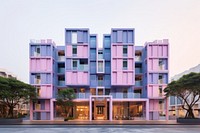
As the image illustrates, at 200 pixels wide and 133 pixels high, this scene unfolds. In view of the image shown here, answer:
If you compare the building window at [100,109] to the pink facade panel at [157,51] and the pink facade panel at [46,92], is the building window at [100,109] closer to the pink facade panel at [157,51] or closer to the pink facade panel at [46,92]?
the pink facade panel at [46,92]

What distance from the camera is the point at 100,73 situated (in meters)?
43.1

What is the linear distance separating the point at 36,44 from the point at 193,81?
2692cm

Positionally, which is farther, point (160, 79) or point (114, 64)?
point (160, 79)

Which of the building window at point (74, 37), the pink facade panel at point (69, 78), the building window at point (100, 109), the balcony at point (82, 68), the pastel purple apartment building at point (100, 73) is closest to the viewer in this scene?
the pink facade panel at point (69, 78)

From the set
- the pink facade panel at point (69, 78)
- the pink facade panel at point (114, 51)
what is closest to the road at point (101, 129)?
the pink facade panel at point (69, 78)

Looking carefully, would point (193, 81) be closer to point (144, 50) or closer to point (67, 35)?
point (144, 50)

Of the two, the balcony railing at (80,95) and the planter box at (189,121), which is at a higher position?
the balcony railing at (80,95)

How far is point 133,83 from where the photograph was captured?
4128 cm

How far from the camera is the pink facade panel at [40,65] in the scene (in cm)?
4184

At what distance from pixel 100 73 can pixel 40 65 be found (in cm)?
1095

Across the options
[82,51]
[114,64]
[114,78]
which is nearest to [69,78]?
[82,51]

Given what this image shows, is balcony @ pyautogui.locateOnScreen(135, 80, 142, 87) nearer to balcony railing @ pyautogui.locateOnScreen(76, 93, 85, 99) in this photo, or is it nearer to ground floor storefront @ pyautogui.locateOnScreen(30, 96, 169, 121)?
ground floor storefront @ pyautogui.locateOnScreen(30, 96, 169, 121)

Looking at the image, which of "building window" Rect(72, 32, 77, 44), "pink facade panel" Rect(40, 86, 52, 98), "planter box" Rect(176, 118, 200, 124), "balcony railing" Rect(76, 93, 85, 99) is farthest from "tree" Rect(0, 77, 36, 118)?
"planter box" Rect(176, 118, 200, 124)

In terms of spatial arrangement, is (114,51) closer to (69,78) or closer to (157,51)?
(157,51)
